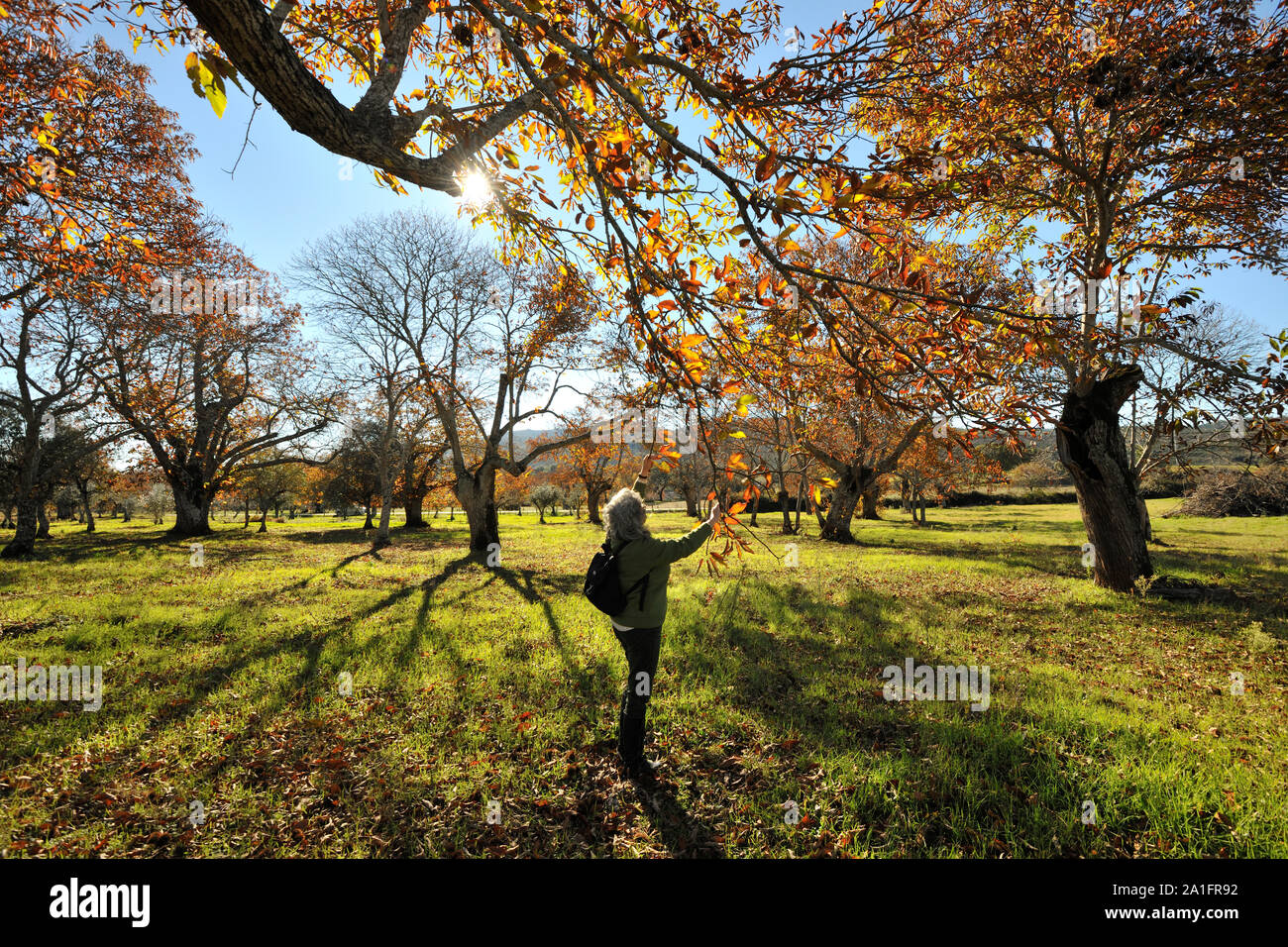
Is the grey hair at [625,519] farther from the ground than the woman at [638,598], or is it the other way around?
the grey hair at [625,519]

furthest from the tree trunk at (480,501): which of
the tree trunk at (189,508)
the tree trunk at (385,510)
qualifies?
the tree trunk at (189,508)

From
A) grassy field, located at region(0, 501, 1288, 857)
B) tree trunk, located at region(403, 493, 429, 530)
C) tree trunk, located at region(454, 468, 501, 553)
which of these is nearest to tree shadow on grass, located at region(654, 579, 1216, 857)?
grassy field, located at region(0, 501, 1288, 857)

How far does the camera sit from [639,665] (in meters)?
3.67

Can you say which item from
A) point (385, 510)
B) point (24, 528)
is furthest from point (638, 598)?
point (24, 528)

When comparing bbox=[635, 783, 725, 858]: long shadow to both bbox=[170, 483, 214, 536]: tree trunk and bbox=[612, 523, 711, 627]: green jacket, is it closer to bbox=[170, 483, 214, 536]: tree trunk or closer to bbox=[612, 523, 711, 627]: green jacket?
bbox=[612, 523, 711, 627]: green jacket

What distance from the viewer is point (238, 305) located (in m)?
19.5

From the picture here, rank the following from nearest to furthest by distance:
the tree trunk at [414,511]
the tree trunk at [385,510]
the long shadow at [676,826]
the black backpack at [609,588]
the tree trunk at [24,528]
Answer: the long shadow at [676,826] < the black backpack at [609,588] < the tree trunk at [24,528] < the tree trunk at [385,510] < the tree trunk at [414,511]

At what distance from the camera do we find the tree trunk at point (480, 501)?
15.9 meters

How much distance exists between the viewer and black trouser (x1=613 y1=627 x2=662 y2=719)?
142 inches

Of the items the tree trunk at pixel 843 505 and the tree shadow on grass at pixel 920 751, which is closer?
the tree shadow on grass at pixel 920 751

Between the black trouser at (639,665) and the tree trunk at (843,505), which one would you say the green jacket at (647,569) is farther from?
the tree trunk at (843,505)

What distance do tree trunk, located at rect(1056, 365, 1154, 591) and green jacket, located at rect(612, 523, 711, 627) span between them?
8.79 metres

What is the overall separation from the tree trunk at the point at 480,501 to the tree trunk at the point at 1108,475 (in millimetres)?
15183

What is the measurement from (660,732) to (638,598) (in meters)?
1.62
